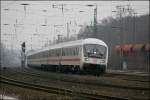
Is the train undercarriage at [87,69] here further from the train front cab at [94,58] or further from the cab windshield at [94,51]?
the cab windshield at [94,51]

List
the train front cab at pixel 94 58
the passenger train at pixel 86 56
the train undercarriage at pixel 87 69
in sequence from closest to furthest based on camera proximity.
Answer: the train front cab at pixel 94 58 < the passenger train at pixel 86 56 < the train undercarriage at pixel 87 69

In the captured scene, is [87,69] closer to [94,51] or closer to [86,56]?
[86,56]

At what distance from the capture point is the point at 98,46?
3086cm

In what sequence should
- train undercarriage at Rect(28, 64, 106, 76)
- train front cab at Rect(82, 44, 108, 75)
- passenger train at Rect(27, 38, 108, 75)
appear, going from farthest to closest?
train undercarriage at Rect(28, 64, 106, 76), passenger train at Rect(27, 38, 108, 75), train front cab at Rect(82, 44, 108, 75)

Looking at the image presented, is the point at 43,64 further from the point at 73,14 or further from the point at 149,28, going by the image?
the point at 149,28

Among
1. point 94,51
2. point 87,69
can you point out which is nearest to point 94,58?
point 94,51

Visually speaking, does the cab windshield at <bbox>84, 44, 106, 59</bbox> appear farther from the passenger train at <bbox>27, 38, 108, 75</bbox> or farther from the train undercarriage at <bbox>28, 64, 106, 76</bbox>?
the train undercarriage at <bbox>28, 64, 106, 76</bbox>

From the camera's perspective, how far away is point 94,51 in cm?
3067

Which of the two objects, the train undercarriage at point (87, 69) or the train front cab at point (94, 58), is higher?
the train front cab at point (94, 58)

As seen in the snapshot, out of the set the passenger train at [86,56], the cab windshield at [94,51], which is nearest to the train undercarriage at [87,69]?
the passenger train at [86,56]

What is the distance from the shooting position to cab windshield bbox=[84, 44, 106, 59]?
3048cm

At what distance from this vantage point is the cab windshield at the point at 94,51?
30.5 metres

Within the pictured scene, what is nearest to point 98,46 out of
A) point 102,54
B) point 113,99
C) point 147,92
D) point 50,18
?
point 102,54

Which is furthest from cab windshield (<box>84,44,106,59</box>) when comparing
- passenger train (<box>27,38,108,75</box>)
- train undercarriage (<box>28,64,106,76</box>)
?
train undercarriage (<box>28,64,106,76</box>)
